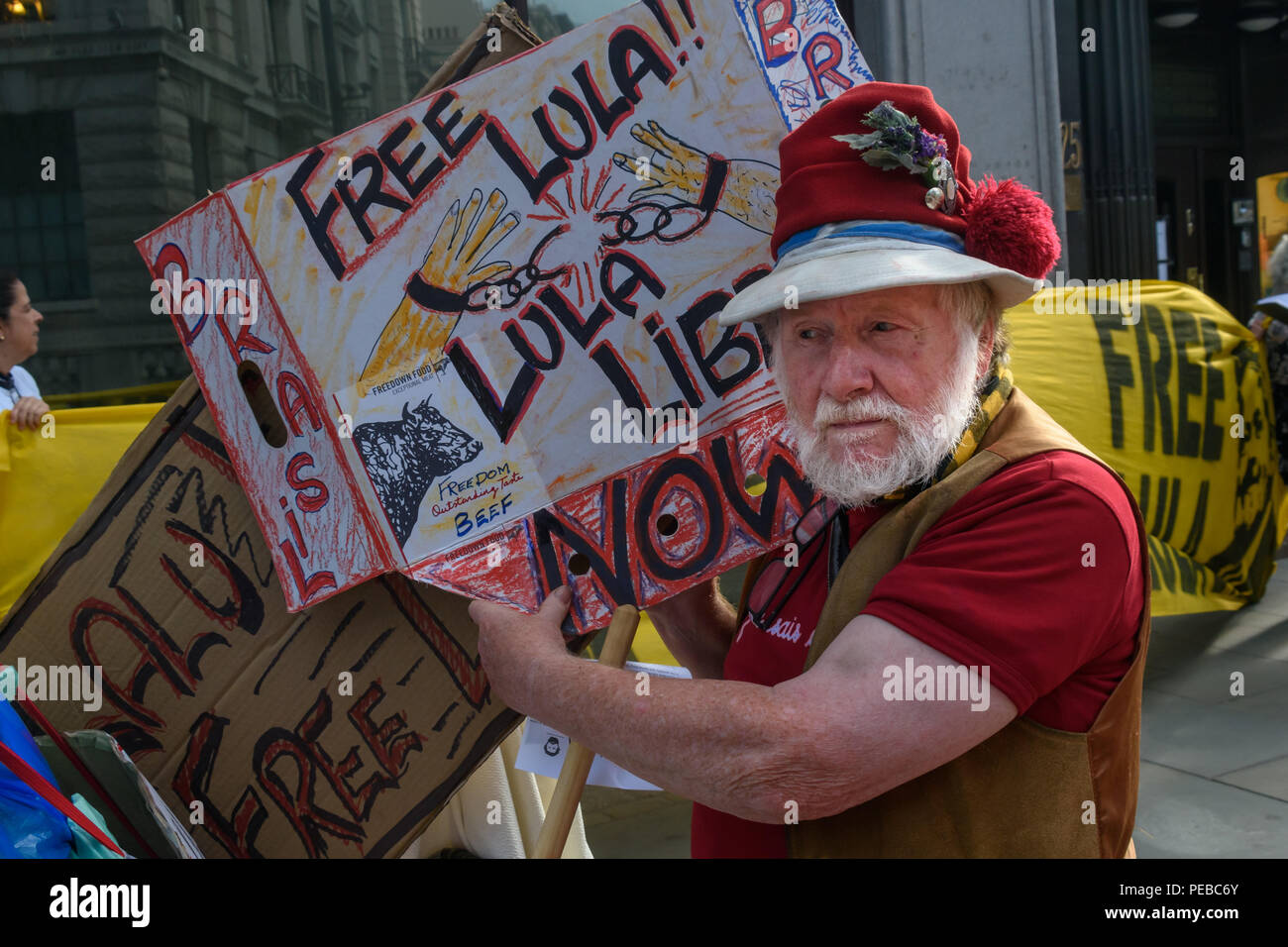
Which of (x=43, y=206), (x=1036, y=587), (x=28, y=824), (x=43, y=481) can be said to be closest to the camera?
(x=1036, y=587)

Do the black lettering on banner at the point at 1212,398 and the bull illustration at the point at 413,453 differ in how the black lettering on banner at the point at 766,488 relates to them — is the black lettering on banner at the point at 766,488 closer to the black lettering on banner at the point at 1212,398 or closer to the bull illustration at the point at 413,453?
the bull illustration at the point at 413,453

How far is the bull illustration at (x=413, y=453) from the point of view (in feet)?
5.74

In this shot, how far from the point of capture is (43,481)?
3.54m

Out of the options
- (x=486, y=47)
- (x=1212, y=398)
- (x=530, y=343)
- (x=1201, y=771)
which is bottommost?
(x=1201, y=771)

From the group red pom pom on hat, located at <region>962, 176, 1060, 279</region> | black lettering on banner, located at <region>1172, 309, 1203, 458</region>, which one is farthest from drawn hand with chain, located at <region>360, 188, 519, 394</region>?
black lettering on banner, located at <region>1172, 309, 1203, 458</region>

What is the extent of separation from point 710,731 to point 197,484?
1.05 meters

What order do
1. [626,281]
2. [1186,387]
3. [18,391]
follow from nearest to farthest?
1. [626,281]
2. [18,391]
3. [1186,387]

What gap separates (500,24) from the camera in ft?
5.67

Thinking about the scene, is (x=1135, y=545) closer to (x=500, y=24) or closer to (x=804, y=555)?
(x=804, y=555)

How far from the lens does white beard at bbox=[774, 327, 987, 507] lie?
1444 mm

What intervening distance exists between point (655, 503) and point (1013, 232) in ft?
2.07

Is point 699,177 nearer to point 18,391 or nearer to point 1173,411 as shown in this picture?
point 18,391

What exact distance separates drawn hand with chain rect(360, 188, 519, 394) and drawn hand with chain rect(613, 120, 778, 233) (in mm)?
201

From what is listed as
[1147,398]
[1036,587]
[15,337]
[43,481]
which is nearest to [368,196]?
[1036,587]
